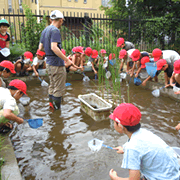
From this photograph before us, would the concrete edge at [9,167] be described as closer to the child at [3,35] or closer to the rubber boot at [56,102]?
the rubber boot at [56,102]

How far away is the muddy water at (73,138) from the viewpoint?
7.79 ft

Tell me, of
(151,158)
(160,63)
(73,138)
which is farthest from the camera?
(160,63)

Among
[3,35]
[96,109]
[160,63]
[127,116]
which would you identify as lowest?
[96,109]

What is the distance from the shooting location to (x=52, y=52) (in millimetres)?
3801

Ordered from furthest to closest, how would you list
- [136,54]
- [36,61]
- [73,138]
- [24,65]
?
1. [24,65]
2. [36,61]
3. [136,54]
4. [73,138]

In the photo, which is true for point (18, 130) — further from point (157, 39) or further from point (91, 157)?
point (157, 39)

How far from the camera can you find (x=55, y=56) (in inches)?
150

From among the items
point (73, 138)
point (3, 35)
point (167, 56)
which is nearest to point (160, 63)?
point (167, 56)

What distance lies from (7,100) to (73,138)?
1.20 metres

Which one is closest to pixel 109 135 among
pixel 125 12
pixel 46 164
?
pixel 46 164

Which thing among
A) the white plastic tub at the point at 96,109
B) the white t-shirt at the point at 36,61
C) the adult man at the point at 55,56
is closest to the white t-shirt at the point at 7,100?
the adult man at the point at 55,56

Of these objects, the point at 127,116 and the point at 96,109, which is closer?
the point at 127,116

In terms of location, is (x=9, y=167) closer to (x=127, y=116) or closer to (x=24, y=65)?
(x=127, y=116)

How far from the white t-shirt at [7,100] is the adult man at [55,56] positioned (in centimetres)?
126
